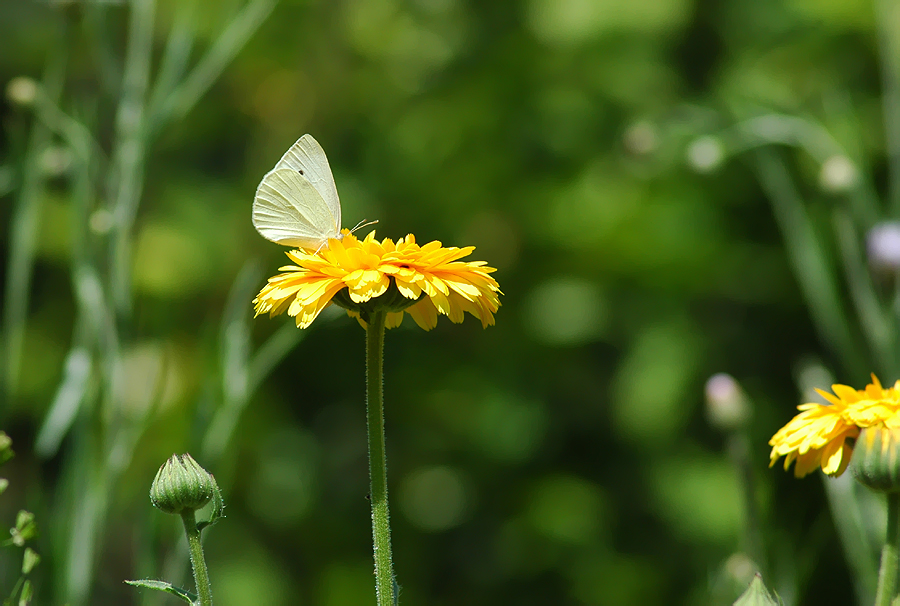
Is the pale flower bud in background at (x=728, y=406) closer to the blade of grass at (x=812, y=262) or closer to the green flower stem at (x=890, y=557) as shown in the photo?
the blade of grass at (x=812, y=262)

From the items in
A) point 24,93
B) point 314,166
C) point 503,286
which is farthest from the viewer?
point 503,286

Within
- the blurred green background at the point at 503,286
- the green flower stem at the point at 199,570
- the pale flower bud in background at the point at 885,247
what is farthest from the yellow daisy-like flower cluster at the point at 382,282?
the blurred green background at the point at 503,286

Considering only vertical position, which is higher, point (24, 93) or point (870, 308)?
point (24, 93)

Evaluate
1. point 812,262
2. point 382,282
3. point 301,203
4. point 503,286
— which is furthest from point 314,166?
point 503,286

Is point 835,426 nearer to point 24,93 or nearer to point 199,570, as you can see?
point 199,570

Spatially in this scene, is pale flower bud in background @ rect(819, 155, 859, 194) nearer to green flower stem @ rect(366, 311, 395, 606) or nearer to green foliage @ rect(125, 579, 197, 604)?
green flower stem @ rect(366, 311, 395, 606)

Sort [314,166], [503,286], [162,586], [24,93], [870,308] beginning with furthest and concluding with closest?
1. [503,286]
2. [870,308]
3. [24,93]
4. [314,166]
5. [162,586]
